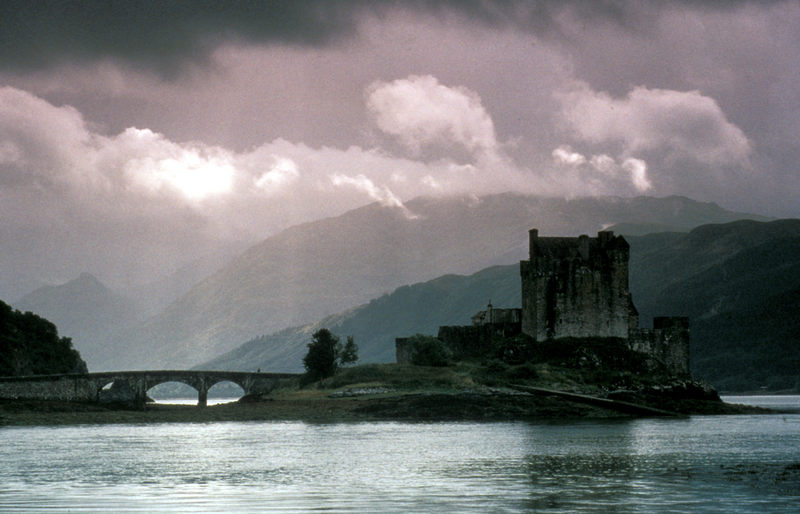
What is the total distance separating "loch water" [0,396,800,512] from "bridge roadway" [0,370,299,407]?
4015 cm

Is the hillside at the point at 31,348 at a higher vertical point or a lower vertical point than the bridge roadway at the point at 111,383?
higher

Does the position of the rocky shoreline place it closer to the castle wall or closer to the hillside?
the castle wall

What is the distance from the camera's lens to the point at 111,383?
150m

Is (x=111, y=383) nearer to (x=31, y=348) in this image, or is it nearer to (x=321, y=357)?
(x=31, y=348)

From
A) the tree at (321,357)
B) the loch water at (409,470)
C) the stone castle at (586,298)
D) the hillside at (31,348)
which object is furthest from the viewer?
the hillside at (31,348)

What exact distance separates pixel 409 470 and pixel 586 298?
215 ft

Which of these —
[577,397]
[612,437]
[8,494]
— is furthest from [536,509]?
[577,397]

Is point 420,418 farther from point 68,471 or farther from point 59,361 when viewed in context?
point 59,361

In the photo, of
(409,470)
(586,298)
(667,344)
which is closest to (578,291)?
(586,298)

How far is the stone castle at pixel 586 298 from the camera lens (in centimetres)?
10988

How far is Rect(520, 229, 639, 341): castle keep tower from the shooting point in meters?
110

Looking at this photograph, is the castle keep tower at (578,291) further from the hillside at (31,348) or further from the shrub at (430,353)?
the hillside at (31,348)

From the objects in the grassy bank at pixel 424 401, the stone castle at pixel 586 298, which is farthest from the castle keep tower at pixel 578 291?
the grassy bank at pixel 424 401

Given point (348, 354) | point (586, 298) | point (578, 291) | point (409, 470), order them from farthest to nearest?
point (348, 354) → point (586, 298) → point (578, 291) → point (409, 470)
